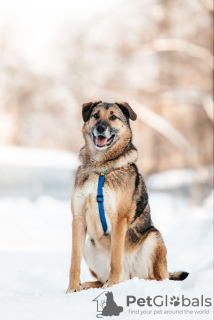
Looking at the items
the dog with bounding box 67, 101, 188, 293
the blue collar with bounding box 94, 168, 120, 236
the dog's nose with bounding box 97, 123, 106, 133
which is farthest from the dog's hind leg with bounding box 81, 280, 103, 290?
the dog's nose with bounding box 97, 123, 106, 133

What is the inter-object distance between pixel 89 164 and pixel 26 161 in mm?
18992

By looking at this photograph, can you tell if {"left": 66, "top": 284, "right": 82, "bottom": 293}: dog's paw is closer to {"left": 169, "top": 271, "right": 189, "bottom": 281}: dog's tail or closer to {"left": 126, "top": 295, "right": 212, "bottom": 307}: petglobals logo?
{"left": 126, "top": 295, "right": 212, "bottom": 307}: petglobals logo

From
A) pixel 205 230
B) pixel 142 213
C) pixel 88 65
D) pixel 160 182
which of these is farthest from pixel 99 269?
pixel 160 182

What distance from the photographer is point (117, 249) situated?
15.1ft

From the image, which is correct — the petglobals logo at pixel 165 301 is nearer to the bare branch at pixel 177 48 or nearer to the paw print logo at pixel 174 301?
the paw print logo at pixel 174 301

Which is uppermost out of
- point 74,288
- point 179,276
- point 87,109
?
point 87,109

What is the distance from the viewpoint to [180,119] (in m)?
21.5

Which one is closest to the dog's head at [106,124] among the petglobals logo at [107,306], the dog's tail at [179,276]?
the petglobals logo at [107,306]

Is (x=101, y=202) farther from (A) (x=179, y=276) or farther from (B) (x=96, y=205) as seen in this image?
(A) (x=179, y=276)

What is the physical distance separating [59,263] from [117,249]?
95.2 inches

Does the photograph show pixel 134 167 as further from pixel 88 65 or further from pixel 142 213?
pixel 88 65

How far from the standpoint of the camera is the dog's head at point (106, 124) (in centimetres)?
459

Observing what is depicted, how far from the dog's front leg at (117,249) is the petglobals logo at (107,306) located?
1.99ft

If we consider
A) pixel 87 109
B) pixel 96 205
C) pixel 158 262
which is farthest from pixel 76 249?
pixel 87 109
